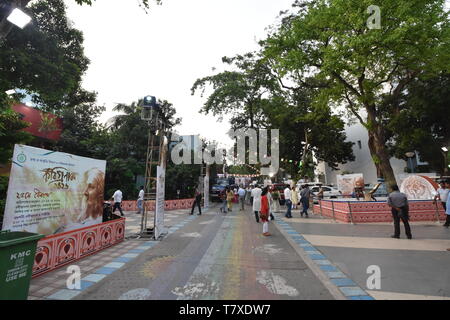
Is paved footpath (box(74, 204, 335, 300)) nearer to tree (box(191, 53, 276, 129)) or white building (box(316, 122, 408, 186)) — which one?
tree (box(191, 53, 276, 129))

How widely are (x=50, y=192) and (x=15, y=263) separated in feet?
8.94

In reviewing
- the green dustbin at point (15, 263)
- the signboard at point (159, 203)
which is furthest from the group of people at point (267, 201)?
the green dustbin at point (15, 263)

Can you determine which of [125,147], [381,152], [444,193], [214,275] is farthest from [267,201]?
[125,147]

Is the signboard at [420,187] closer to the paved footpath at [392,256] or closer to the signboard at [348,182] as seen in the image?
the paved footpath at [392,256]

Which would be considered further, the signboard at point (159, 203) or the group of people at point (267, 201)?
the group of people at point (267, 201)

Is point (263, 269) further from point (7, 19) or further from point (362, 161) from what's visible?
point (362, 161)

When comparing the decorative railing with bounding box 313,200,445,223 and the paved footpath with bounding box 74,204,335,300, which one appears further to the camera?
the decorative railing with bounding box 313,200,445,223

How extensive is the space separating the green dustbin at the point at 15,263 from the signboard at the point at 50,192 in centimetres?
154

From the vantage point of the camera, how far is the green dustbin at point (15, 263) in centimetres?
279

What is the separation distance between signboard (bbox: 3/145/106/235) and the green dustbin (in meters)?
1.54

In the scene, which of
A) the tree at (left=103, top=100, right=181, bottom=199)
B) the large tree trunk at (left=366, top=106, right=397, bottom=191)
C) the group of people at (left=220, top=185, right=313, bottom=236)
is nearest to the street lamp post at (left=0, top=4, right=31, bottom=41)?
the group of people at (left=220, top=185, right=313, bottom=236)

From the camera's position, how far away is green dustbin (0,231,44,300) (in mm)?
2787
